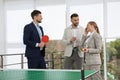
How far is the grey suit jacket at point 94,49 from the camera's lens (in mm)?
3673

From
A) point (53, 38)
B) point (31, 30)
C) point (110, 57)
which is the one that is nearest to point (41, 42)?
point (31, 30)

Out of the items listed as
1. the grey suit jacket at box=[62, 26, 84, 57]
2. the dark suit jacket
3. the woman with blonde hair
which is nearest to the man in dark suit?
the dark suit jacket

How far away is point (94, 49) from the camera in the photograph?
368 centimetres

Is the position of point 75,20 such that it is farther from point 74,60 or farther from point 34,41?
point 34,41

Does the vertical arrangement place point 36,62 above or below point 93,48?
below

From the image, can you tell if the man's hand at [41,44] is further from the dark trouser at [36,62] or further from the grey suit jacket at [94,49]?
the grey suit jacket at [94,49]

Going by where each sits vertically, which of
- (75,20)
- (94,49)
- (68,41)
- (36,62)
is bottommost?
(36,62)

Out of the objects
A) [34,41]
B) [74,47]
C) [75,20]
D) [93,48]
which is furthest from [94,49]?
[34,41]

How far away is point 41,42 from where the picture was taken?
3.64 meters

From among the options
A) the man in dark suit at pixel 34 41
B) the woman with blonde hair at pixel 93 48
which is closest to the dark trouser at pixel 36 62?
the man in dark suit at pixel 34 41

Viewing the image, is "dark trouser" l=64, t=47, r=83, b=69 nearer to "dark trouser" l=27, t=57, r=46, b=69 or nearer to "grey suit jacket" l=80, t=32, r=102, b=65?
"grey suit jacket" l=80, t=32, r=102, b=65

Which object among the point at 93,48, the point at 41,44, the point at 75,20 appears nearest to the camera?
the point at 41,44

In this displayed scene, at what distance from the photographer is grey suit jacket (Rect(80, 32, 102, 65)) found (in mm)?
3673

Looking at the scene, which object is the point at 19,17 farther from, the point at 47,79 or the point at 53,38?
the point at 47,79
